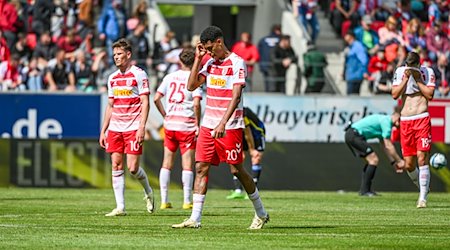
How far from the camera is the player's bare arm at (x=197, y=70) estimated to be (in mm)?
16047

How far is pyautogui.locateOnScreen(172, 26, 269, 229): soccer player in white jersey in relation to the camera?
16.2 meters

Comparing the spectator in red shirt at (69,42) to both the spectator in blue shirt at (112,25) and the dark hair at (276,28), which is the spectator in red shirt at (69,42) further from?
the dark hair at (276,28)

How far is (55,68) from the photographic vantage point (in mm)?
33562

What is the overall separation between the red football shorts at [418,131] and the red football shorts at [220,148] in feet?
20.0

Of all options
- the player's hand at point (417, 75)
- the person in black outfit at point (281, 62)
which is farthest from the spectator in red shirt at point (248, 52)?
the player's hand at point (417, 75)

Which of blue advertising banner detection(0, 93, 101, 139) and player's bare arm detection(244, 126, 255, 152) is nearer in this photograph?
player's bare arm detection(244, 126, 255, 152)

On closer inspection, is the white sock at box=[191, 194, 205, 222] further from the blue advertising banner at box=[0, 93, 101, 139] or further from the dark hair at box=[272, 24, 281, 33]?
the dark hair at box=[272, 24, 281, 33]

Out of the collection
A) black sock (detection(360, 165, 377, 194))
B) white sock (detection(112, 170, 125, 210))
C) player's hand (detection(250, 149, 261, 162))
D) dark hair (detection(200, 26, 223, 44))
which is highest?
dark hair (detection(200, 26, 223, 44))

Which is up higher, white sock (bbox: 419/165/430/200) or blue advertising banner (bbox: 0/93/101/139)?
white sock (bbox: 419/165/430/200)

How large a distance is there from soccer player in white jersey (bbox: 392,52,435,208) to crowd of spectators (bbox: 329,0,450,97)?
12.2 meters

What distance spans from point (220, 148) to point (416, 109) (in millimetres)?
6393

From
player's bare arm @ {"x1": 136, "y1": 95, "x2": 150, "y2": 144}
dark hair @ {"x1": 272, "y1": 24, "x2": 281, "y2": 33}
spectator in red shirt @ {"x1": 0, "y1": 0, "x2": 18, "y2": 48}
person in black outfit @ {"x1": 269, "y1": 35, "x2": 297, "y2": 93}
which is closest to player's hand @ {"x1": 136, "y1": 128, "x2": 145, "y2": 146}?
player's bare arm @ {"x1": 136, "y1": 95, "x2": 150, "y2": 144}

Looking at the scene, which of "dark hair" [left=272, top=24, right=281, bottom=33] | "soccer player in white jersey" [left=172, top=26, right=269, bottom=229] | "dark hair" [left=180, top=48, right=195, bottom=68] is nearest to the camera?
"soccer player in white jersey" [left=172, top=26, right=269, bottom=229]

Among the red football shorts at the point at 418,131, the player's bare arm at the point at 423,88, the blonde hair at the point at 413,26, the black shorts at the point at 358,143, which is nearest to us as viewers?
the player's bare arm at the point at 423,88
